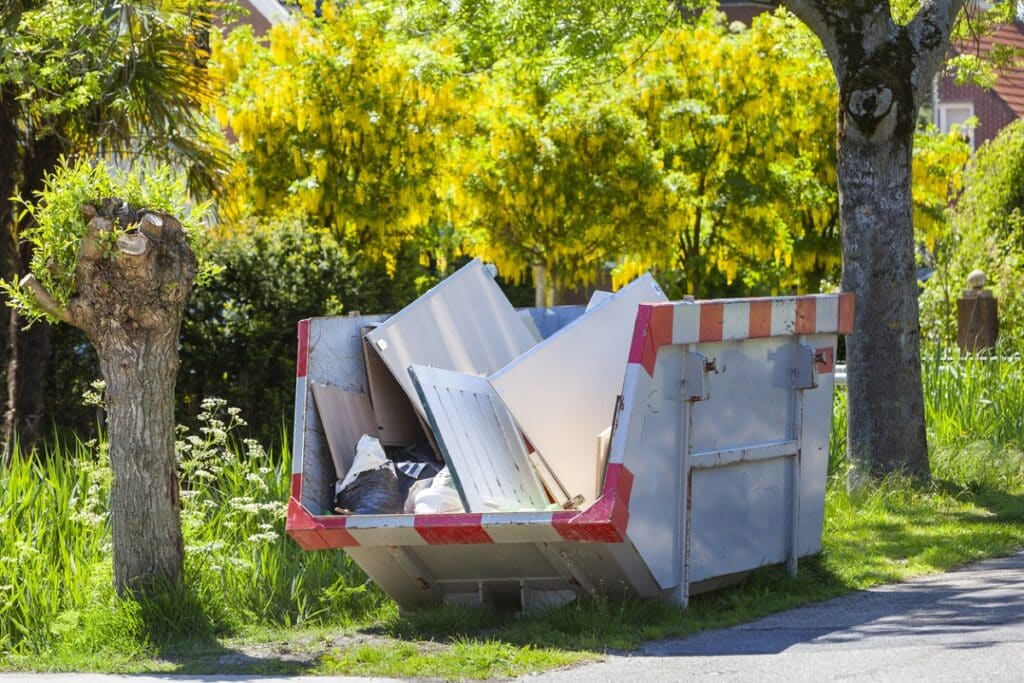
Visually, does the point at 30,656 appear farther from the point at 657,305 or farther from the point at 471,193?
the point at 471,193

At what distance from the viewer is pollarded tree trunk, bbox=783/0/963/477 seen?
10.8 m

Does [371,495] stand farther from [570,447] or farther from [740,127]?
[740,127]

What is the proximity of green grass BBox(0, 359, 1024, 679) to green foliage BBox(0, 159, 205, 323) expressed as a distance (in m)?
1.28

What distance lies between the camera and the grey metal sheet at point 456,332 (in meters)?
8.02

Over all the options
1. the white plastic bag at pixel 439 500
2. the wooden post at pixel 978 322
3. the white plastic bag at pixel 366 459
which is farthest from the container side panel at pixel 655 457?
the wooden post at pixel 978 322

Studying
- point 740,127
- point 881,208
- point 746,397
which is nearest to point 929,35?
point 881,208

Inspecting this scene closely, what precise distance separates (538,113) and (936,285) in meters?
5.65

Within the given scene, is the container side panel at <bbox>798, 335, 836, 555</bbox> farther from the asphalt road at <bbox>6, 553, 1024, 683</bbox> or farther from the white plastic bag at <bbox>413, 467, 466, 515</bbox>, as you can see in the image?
the white plastic bag at <bbox>413, 467, 466, 515</bbox>

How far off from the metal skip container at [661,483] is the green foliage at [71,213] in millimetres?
946

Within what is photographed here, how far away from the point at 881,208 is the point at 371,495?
486 centimetres

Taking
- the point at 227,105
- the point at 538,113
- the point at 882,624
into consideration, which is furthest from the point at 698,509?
the point at 538,113

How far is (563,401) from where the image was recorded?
7.60 meters

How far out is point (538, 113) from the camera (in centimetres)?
2222

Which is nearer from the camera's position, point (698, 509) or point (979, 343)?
point (698, 509)
